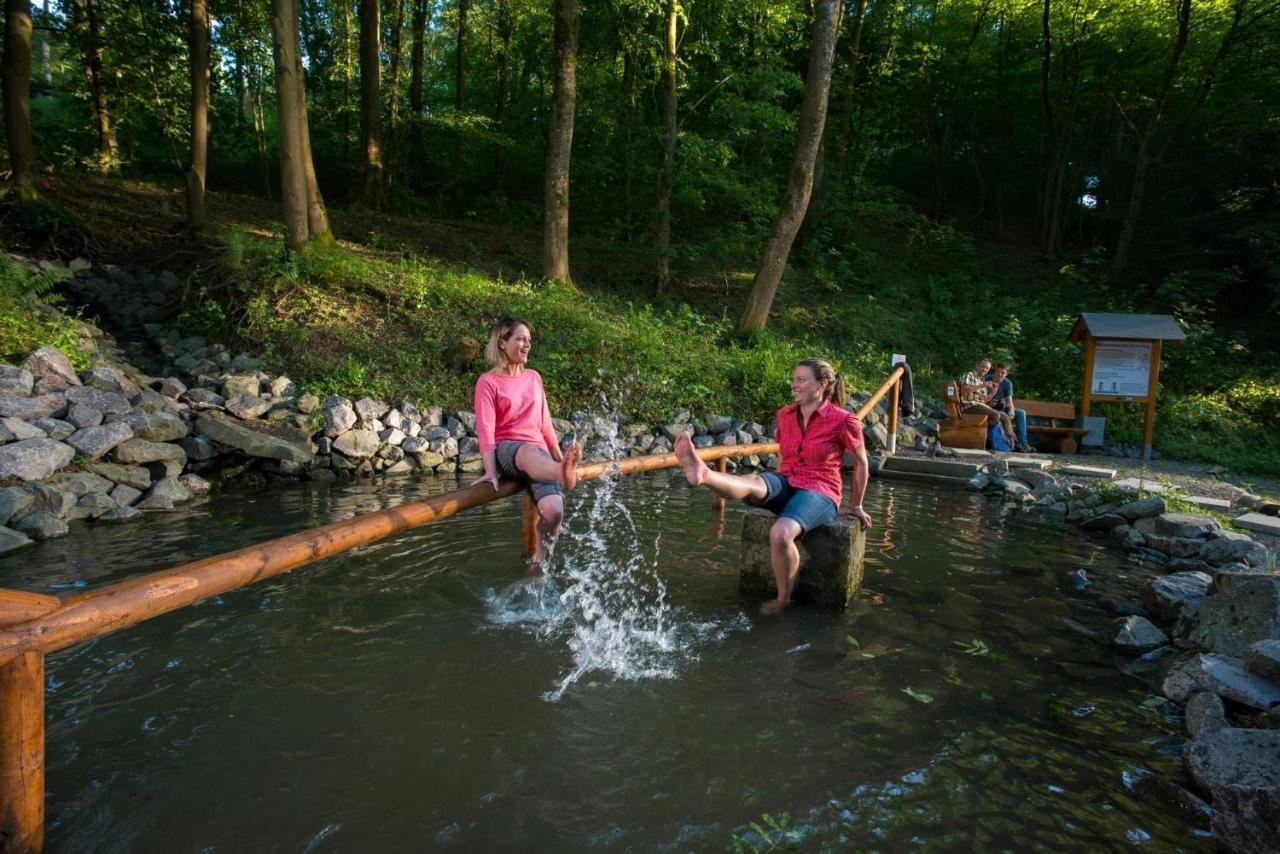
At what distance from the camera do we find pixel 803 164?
45.8 ft

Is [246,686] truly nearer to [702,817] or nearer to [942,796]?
[702,817]

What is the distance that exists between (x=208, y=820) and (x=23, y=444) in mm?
6206

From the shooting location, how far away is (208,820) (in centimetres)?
278

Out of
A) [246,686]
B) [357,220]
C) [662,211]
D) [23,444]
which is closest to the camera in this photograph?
[246,686]

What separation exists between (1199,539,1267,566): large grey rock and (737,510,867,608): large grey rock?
3643mm

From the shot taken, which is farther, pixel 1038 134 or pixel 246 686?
pixel 1038 134

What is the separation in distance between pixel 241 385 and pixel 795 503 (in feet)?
27.1

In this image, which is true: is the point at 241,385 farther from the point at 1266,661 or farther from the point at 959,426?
the point at 959,426

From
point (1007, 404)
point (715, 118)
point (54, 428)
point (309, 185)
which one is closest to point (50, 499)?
point (54, 428)

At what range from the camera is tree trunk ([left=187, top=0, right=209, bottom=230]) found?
14375 mm

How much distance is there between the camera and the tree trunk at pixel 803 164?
43.5 feet

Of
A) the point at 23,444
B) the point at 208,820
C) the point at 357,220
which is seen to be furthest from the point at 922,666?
the point at 357,220

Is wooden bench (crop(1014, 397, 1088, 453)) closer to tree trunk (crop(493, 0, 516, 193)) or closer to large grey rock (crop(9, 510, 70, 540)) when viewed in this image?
large grey rock (crop(9, 510, 70, 540))

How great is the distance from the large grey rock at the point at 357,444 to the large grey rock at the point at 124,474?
2305mm
